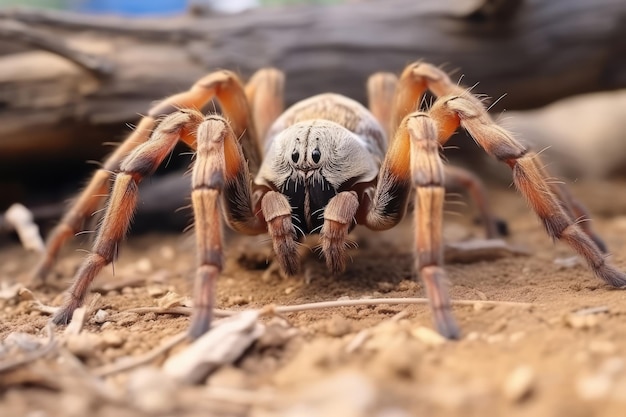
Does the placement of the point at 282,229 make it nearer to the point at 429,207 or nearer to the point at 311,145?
the point at 311,145

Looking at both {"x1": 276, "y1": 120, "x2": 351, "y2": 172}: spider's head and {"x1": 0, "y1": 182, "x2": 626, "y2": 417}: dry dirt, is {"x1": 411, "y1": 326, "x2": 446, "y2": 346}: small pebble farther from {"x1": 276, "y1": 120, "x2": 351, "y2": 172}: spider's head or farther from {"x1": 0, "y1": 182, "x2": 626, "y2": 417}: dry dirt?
{"x1": 276, "y1": 120, "x2": 351, "y2": 172}: spider's head

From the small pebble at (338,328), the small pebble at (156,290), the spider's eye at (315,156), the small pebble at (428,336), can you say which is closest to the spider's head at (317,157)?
the spider's eye at (315,156)

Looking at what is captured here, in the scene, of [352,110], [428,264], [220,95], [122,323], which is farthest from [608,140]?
[122,323]

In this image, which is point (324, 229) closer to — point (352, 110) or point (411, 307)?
point (411, 307)

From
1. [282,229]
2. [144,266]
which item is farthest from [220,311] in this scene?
[144,266]

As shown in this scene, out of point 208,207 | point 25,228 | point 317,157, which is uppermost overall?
point 317,157

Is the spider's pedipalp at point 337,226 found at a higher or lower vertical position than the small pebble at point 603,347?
higher

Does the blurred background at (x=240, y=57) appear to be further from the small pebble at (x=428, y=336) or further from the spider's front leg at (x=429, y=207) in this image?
the small pebble at (x=428, y=336)
